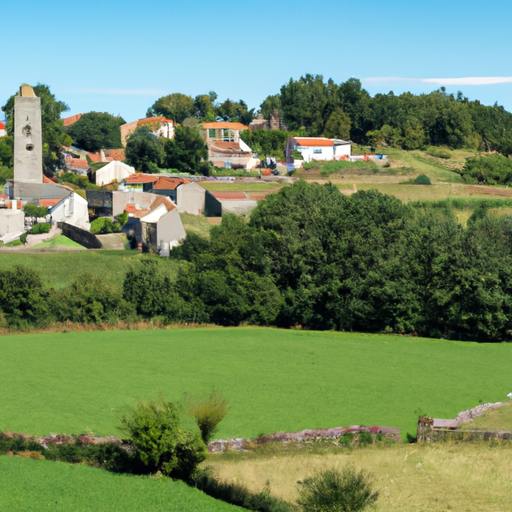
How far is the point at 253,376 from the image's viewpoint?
22.3 metres

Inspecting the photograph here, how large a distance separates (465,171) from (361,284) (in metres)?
32.4

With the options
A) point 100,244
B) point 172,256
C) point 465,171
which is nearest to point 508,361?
point 172,256

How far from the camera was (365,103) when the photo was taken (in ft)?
240

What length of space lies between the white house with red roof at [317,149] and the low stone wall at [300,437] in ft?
142

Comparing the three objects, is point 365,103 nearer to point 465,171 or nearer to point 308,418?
point 465,171

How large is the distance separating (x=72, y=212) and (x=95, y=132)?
26.8 meters

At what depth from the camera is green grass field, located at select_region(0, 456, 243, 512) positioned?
531 inches

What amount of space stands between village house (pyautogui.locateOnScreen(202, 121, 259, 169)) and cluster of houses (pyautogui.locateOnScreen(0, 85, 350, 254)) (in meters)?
3.98

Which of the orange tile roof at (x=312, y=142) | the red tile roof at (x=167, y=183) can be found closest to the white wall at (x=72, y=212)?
the red tile roof at (x=167, y=183)

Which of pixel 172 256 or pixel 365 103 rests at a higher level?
pixel 365 103

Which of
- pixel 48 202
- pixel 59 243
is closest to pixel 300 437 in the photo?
pixel 59 243

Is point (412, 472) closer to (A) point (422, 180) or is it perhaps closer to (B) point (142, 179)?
(B) point (142, 179)

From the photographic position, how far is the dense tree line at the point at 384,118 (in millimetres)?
70625

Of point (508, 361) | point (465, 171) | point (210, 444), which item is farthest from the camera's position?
point (465, 171)
